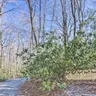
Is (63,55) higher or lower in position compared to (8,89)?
higher

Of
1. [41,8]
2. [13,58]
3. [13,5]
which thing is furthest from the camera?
[13,58]

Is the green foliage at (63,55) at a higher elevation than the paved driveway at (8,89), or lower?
higher

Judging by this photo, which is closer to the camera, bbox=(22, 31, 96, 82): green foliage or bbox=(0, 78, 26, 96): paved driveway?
bbox=(22, 31, 96, 82): green foliage

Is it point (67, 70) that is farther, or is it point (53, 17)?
point (53, 17)

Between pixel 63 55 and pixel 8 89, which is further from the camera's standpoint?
pixel 8 89

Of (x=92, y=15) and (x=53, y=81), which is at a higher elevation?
(x=92, y=15)

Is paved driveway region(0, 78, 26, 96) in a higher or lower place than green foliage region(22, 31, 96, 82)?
lower

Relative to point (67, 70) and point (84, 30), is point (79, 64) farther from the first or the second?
point (84, 30)

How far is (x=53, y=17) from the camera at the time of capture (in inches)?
868

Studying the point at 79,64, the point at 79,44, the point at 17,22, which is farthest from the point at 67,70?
the point at 17,22

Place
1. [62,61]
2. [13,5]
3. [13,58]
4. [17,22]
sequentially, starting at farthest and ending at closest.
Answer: [13,58] < [17,22] < [13,5] < [62,61]

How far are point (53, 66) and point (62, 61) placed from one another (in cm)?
39

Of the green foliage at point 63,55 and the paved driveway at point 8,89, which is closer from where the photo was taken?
the green foliage at point 63,55

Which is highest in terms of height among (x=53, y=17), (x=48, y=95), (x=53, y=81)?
(x=53, y=17)
